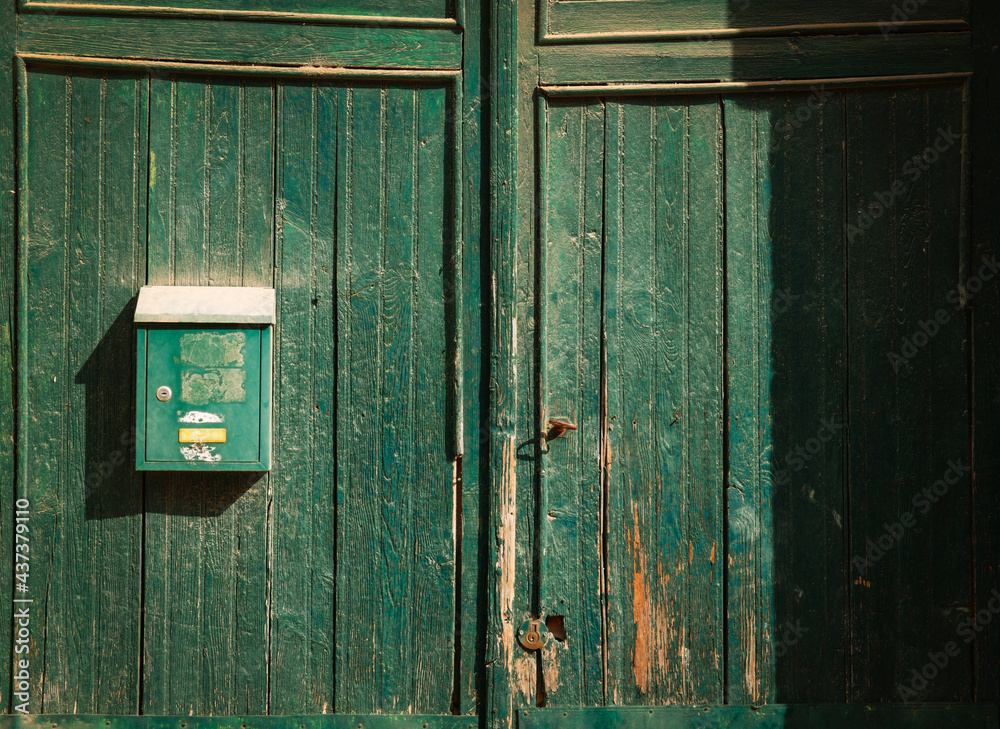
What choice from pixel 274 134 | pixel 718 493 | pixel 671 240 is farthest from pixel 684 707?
pixel 274 134

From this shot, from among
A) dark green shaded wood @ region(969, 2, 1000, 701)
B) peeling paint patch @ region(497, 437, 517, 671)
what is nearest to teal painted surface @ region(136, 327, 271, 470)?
peeling paint patch @ region(497, 437, 517, 671)

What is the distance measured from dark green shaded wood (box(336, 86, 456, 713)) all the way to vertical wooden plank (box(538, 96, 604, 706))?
1.09ft

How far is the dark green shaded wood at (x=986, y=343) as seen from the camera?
2.61 meters

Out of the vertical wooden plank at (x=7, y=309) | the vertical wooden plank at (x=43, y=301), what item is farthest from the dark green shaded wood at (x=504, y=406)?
the vertical wooden plank at (x=7, y=309)

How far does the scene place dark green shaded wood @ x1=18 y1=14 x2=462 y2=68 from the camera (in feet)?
8.55

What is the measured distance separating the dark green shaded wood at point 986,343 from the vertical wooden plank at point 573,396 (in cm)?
122

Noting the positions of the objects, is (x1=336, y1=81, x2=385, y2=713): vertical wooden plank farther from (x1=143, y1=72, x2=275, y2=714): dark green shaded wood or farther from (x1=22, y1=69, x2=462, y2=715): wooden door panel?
(x1=143, y1=72, x2=275, y2=714): dark green shaded wood

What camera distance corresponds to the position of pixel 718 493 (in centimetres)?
265

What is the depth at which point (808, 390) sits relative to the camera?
2.65m

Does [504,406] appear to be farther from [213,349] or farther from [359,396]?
[213,349]

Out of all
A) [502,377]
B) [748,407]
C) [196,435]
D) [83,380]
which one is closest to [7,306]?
[83,380]

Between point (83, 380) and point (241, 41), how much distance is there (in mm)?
1217

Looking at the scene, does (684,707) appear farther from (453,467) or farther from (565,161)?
(565,161)

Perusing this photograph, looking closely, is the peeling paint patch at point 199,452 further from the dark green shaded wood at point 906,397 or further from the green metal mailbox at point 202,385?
the dark green shaded wood at point 906,397
